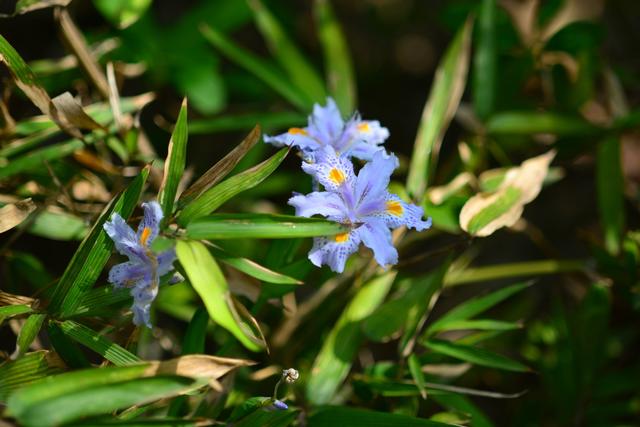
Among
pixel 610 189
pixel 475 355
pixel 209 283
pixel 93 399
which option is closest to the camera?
pixel 93 399

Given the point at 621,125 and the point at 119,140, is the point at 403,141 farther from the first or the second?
the point at 119,140

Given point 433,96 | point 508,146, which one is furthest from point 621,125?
point 433,96

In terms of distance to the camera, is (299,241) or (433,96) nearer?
(299,241)

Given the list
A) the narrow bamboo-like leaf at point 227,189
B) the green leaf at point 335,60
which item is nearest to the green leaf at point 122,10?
→ the green leaf at point 335,60

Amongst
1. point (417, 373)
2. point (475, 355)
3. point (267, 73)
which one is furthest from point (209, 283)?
point (267, 73)

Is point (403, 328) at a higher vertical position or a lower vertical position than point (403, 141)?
lower

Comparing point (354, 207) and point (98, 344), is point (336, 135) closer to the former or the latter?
point (354, 207)
